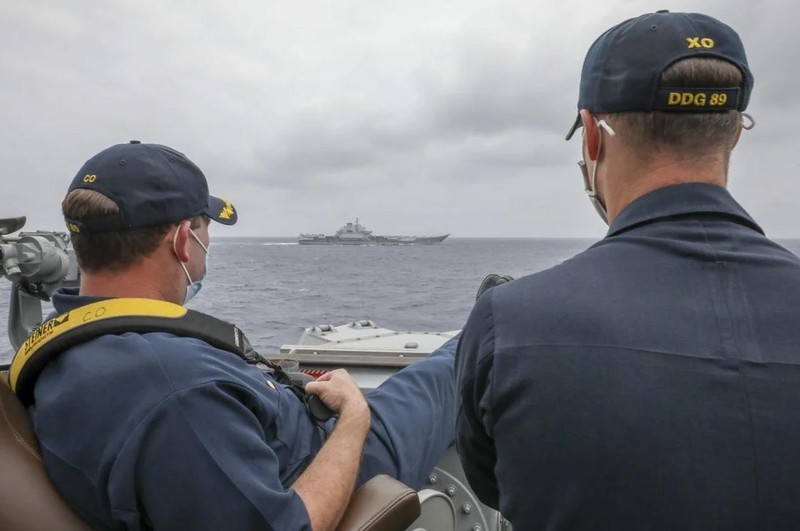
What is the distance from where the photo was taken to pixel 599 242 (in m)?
1.23

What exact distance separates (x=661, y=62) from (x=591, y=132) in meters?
0.20

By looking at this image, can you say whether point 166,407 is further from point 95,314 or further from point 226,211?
point 226,211

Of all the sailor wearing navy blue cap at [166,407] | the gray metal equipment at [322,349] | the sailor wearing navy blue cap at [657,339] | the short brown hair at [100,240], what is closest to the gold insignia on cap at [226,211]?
the sailor wearing navy blue cap at [166,407]

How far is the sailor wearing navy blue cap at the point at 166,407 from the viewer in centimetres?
154

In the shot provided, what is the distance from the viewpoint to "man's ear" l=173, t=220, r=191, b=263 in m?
2.00

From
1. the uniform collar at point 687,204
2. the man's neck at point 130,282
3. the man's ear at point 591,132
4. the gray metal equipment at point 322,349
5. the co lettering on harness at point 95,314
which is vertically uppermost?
the man's ear at point 591,132

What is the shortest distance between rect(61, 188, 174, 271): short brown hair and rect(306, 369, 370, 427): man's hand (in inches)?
30.4

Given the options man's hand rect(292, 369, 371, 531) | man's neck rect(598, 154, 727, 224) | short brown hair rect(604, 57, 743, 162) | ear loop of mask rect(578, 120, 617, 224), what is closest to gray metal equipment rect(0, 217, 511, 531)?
man's hand rect(292, 369, 371, 531)

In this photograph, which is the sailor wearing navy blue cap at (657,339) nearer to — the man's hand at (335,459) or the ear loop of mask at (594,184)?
the ear loop of mask at (594,184)

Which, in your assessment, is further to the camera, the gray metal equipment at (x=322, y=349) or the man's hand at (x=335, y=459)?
the gray metal equipment at (x=322, y=349)

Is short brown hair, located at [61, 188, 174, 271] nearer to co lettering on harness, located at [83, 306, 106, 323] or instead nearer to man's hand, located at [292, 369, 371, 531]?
co lettering on harness, located at [83, 306, 106, 323]

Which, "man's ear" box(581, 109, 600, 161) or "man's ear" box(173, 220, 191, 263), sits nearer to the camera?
"man's ear" box(581, 109, 600, 161)

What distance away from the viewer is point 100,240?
1888mm

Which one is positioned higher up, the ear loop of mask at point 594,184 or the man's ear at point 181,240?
the ear loop of mask at point 594,184
